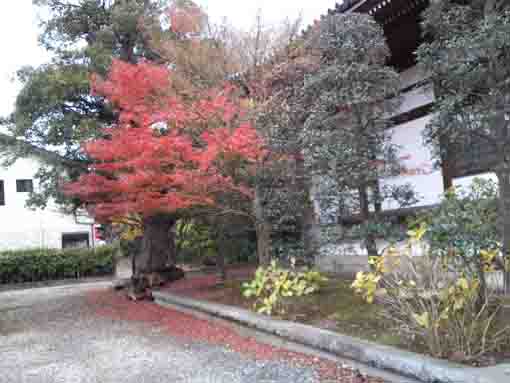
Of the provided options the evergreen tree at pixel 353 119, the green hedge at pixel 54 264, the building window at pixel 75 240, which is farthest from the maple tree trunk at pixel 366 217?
the building window at pixel 75 240

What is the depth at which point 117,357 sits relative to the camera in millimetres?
5965

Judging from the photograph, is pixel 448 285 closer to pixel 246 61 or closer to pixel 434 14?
pixel 434 14

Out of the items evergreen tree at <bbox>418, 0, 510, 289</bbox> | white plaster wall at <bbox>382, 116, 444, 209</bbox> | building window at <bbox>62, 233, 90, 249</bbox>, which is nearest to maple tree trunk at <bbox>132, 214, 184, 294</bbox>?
white plaster wall at <bbox>382, 116, 444, 209</bbox>

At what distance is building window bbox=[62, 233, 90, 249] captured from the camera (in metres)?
26.6

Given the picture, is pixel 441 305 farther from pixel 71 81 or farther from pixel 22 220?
pixel 22 220

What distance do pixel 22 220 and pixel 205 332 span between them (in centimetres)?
2135

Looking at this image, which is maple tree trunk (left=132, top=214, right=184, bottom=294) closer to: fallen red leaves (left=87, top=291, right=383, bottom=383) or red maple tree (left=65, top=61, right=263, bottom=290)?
fallen red leaves (left=87, top=291, right=383, bottom=383)

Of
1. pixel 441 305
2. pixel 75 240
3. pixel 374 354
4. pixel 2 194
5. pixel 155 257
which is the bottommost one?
pixel 374 354

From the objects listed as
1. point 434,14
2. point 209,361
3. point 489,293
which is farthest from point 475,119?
point 209,361

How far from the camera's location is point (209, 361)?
548 centimetres

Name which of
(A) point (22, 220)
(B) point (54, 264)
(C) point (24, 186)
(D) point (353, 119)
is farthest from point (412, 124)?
(A) point (22, 220)

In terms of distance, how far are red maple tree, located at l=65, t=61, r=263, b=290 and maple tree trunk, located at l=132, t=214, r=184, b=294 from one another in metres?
2.95

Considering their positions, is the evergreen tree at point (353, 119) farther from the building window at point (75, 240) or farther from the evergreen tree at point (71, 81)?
the building window at point (75, 240)

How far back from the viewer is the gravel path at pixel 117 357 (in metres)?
4.95
